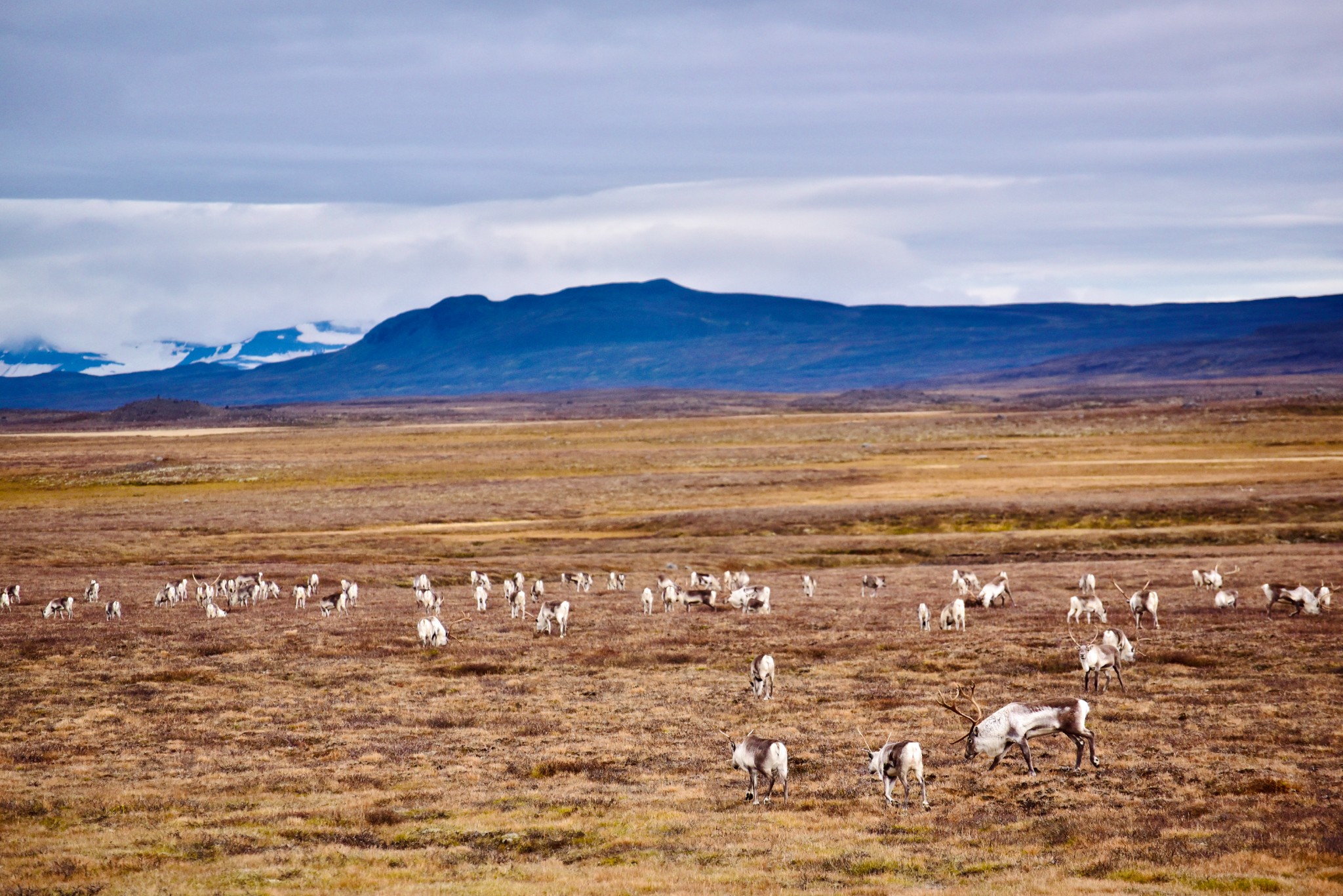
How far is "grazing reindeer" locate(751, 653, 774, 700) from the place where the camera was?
23.9 m

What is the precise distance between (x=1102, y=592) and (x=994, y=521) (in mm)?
24266

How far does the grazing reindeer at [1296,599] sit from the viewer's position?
32.1m

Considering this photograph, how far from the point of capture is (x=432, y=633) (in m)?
31.9

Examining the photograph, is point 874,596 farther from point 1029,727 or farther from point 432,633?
point 1029,727

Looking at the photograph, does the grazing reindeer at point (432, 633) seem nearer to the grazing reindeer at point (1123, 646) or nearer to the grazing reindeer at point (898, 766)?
the grazing reindeer at point (898, 766)

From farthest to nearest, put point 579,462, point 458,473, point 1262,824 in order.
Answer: point 579,462
point 458,473
point 1262,824

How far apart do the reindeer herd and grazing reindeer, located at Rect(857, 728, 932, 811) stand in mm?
18

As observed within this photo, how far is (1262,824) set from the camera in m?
14.8

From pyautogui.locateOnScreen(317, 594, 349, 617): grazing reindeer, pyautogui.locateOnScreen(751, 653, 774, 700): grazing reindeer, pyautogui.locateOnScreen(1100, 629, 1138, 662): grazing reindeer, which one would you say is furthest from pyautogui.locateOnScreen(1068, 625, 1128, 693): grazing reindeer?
pyautogui.locateOnScreen(317, 594, 349, 617): grazing reindeer

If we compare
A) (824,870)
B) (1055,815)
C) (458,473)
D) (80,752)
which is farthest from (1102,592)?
(458,473)

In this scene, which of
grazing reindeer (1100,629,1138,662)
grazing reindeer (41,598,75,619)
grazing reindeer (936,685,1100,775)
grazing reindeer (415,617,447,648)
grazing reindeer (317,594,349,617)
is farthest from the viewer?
grazing reindeer (317,594,349,617)

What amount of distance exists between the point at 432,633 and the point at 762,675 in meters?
11.9

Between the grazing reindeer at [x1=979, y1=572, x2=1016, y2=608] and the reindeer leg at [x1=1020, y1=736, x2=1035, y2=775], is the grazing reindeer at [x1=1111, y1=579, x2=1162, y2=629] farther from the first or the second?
the reindeer leg at [x1=1020, y1=736, x2=1035, y2=775]

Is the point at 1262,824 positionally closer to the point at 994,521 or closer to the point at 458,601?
the point at 458,601
